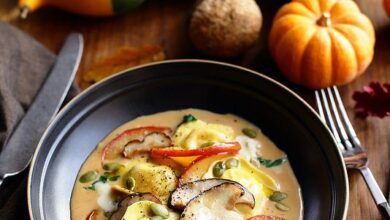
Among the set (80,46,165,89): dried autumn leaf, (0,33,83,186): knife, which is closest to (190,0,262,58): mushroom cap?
(80,46,165,89): dried autumn leaf

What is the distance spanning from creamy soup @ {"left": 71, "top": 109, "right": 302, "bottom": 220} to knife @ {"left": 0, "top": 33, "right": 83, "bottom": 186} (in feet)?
1.22

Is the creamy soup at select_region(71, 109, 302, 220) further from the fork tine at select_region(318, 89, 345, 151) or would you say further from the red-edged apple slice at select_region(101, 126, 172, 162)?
the fork tine at select_region(318, 89, 345, 151)

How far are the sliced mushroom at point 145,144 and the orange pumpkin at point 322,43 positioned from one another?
1027 millimetres

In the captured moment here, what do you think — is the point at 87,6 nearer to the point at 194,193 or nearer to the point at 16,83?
the point at 16,83

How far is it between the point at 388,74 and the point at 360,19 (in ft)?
1.44

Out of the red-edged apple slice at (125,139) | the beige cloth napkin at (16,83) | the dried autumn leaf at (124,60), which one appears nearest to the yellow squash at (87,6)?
the beige cloth napkin at (16,83)

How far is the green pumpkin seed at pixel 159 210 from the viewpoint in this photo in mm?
2785

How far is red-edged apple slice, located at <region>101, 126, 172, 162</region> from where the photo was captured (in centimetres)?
322

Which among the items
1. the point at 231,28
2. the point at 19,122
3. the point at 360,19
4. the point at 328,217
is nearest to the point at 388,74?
the point at 360,19

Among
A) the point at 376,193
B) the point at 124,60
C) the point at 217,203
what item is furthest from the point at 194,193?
the point at 124,60

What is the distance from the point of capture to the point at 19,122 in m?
3.46

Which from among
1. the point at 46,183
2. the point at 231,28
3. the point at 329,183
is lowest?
the point at 46,183

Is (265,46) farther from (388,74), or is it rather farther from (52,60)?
(52,60)

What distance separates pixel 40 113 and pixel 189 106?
891 mm
